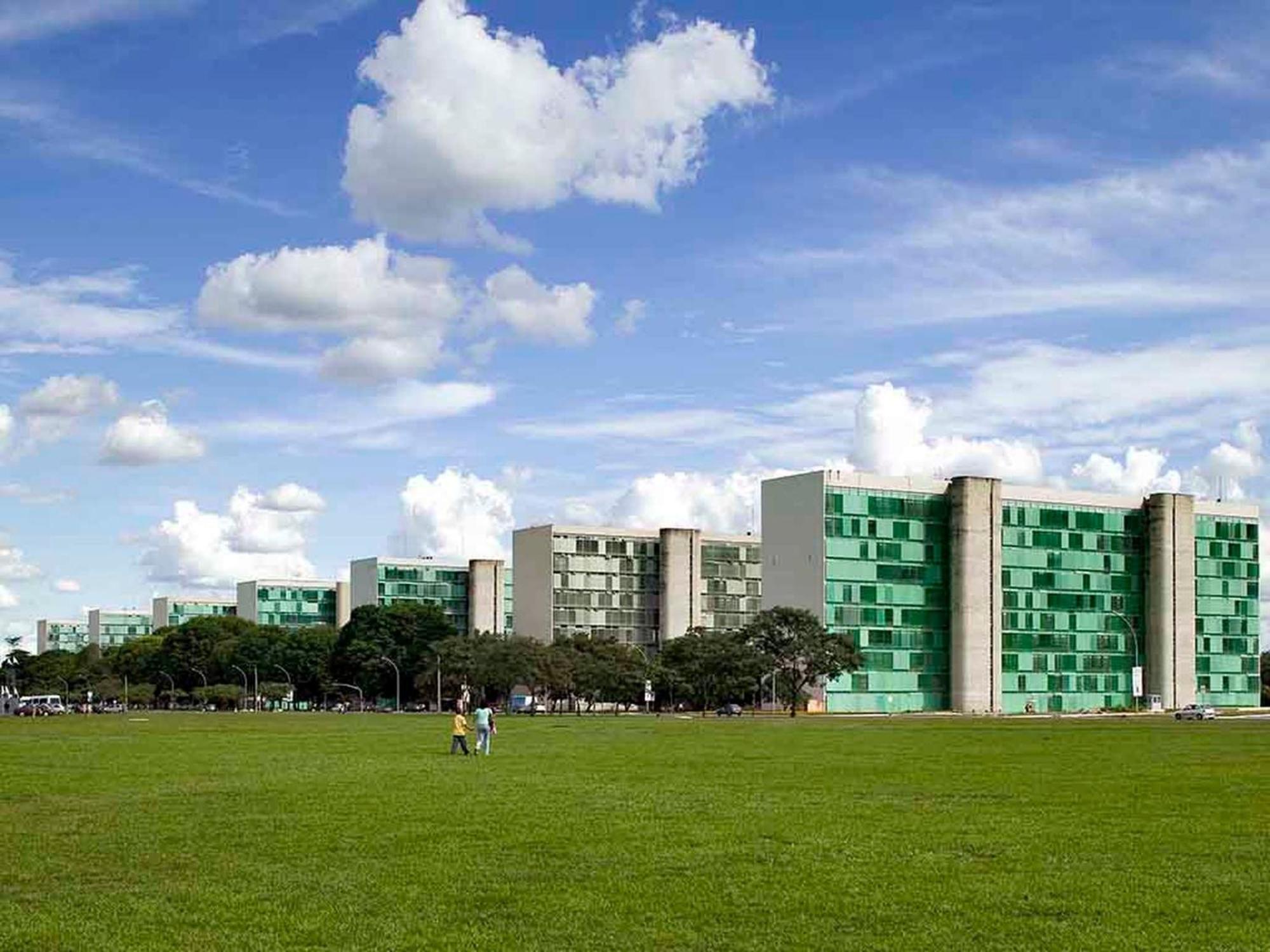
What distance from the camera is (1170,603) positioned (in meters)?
166

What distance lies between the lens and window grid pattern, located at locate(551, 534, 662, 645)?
195875mm

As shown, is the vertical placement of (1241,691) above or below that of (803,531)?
below

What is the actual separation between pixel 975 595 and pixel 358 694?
78.5 meters

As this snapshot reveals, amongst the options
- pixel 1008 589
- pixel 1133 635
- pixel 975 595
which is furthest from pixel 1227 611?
pixel 975 595

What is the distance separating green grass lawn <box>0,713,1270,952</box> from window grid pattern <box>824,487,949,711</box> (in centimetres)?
10673

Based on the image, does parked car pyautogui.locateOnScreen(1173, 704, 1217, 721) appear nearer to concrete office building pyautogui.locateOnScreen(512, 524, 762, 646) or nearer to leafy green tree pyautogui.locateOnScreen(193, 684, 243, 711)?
concrete office building pyautogui.locateOnScreen(512, 524, 762, 646)

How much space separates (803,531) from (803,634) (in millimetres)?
19176

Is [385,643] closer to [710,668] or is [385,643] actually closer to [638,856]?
[710,668]

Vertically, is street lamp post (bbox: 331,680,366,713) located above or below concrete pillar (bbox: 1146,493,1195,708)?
below

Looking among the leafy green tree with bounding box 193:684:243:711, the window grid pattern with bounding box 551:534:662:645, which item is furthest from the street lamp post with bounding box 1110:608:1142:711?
the leafy green tree with bounding box 193:684:243:711

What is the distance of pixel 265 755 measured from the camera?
49219 mm

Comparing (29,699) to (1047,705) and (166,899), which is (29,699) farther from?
(166,899)

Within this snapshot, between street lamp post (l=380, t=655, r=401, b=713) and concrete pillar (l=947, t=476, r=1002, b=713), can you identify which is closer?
concrete pillar (l=947, t=476, r=1002, b=713)

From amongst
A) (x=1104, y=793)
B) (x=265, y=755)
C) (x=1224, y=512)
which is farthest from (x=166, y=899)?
(x=1224, y=512)
